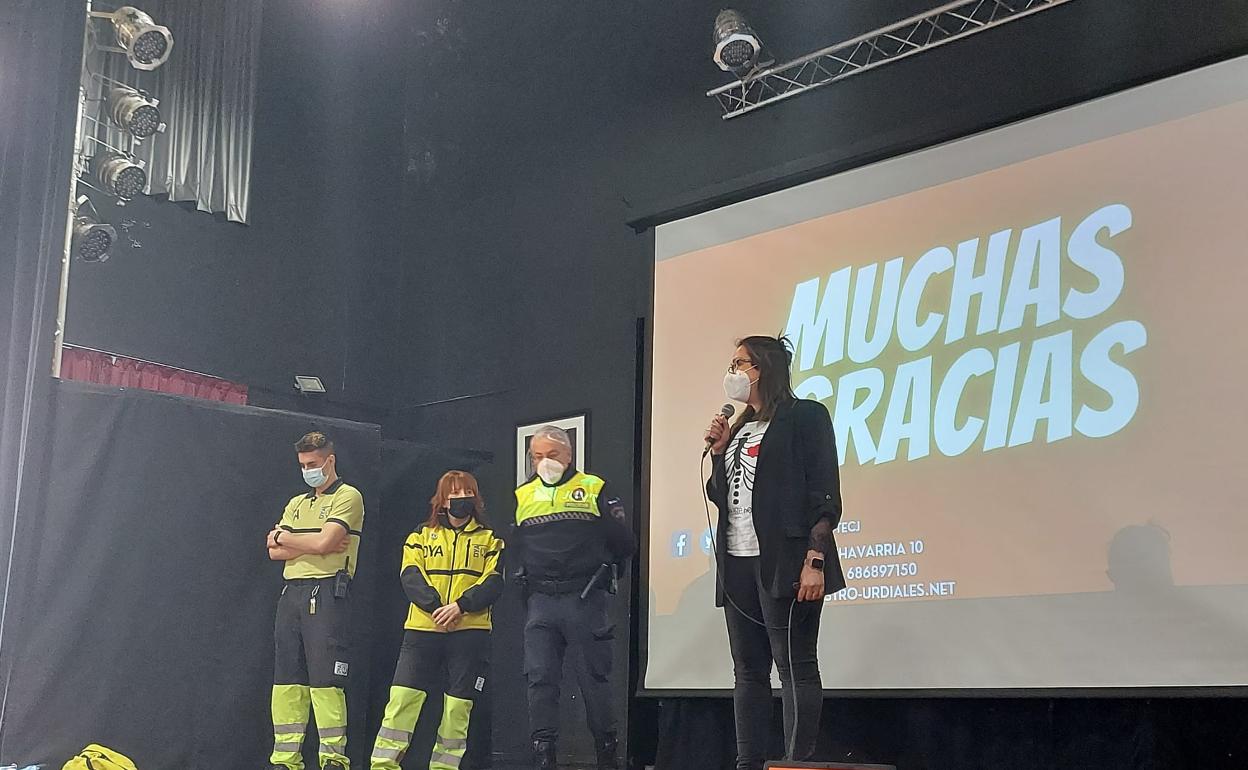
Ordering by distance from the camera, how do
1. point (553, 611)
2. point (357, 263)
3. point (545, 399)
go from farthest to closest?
1. point (357, 263)
2. point (545, 399)
3. point (553, 611)

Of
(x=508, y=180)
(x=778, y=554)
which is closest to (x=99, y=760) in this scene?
(x=778, y=554)

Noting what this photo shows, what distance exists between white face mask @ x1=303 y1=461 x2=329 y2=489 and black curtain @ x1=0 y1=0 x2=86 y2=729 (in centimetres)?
95

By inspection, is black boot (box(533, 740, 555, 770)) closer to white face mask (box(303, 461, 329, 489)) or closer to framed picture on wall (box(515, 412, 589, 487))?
framed picture on wall (box(515, 412, 589, 487))

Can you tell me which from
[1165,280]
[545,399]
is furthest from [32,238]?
[1165,280]

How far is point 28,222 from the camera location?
3.90 metres

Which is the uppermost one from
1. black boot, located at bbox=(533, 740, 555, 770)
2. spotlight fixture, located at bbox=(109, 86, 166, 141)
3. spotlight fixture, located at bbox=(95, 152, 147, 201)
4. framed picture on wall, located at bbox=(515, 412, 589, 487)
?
spotlight fixture, located at bbox=(109, 86, 166, 141)

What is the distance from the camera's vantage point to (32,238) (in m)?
3.90

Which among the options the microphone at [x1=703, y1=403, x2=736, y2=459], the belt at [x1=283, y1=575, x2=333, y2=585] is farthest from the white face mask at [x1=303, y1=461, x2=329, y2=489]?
the microphone at [x1=703, y1=403, x2=736, y2=459]

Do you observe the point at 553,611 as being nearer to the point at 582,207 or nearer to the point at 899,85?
the point at 582,207

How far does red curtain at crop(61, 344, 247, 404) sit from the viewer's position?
4.66m

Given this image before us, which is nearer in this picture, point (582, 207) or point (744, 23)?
point (744, 23)

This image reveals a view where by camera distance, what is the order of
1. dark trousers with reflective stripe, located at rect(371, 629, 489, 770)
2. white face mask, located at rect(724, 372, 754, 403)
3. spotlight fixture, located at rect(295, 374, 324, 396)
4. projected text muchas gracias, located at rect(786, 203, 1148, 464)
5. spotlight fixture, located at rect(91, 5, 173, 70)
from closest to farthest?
projected text muchas gracias, located at rect(786, 203, 1148, 464) < white face mask, located at rect(724, 372, 754, 403) < spotlight fixture, located at rect(91, 5, 173, 70) < dark trousers with reflective stripe, located at rect(371, 629, 489, 770) < spotlight fixture, located at rect(295, 374, 324, 396)

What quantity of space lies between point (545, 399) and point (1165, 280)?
94.8 inches

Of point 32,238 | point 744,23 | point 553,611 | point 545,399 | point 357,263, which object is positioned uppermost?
point 744,23
